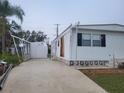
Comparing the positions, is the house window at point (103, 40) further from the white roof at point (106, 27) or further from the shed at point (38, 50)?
the shed at point (38, 50)

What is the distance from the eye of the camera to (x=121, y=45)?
22828mm

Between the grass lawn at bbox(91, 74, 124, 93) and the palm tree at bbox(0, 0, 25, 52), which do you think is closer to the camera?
the grass lawn at bbox(91, 74, 124, 93)

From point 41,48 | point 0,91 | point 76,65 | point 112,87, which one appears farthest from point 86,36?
point 41,48

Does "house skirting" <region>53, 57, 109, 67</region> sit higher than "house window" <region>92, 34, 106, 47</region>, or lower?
lower

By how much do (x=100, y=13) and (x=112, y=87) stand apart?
1663 centimetres

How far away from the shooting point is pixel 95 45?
71.9 ft

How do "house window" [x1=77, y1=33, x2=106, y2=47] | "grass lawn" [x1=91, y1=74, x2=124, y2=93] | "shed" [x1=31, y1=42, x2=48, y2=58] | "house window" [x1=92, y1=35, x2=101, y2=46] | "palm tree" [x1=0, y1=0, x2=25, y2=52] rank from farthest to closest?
"shed" [x1=31, y1=42, x2=48, y2=58] < "palm tree" [x1=0, y1=0, x2=25, y2=52] < "house window" [x1=92, y1=35, x2=101, y2=46] < "house window" [x1=77, y1=33, x2=106, y2=47] < "grass lawn" [x1=91, y1=74, x2=124, y2=93]

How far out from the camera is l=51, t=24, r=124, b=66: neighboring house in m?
21.4

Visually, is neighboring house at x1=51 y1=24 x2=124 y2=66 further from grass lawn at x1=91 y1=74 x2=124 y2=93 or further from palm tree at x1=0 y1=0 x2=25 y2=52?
palm tree at x1=0 y1=0 x2=25 y2=52

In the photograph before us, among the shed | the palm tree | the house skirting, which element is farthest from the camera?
the shed

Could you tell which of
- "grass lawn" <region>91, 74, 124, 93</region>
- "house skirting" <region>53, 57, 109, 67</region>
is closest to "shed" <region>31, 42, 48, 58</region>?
"house skirting" <region>53, 57, 109, 67</region>

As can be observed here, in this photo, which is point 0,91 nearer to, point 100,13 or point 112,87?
point 112,87

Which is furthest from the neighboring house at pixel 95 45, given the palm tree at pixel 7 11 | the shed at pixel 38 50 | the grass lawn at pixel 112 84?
the shed at pixel 38 50

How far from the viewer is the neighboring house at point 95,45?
21375mm
